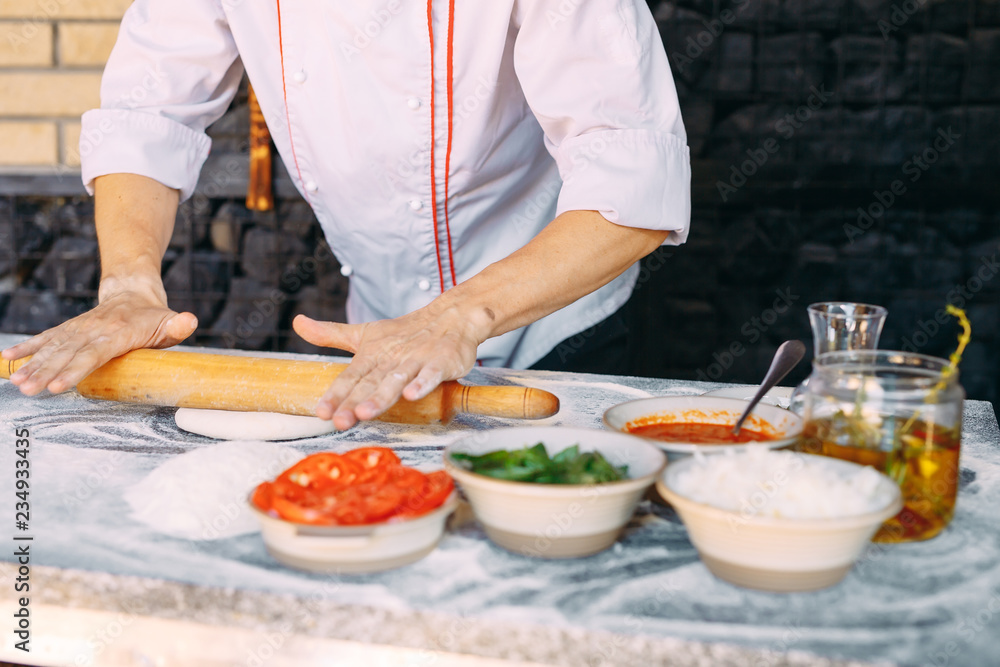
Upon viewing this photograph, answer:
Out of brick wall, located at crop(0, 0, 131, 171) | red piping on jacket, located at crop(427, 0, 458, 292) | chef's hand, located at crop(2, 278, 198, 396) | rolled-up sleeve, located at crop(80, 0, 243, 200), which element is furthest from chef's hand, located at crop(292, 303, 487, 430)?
brick wall, located at crop(0, 0, 131, 171)

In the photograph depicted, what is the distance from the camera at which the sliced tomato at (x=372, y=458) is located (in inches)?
36.0

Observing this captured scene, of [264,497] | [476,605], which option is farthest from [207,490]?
[476,605]

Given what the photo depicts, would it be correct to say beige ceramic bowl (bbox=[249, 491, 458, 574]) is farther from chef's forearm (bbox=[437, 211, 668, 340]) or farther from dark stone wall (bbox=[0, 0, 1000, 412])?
dark stone wall (bbox=[0, 0, 1000, 412])

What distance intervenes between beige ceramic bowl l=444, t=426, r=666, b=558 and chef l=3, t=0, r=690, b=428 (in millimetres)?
270

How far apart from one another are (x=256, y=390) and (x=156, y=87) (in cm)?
78

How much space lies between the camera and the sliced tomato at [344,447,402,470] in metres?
0.92

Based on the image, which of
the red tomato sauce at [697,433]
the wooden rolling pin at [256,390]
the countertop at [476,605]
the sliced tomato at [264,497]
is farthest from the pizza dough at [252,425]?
the red tomato sauce at [697,433]

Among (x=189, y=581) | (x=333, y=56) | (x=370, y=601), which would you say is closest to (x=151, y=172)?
(x=333, y=56)

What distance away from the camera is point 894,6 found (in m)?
2.83

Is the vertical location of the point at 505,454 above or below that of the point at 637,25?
below

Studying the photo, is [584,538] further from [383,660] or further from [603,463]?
[383,660]

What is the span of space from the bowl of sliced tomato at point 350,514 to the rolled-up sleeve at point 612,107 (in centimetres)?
62

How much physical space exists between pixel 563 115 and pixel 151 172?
0.83 meters

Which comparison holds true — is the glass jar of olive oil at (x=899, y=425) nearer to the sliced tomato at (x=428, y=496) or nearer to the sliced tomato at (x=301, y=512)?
the sliced tomato at (x=428, y=496)
